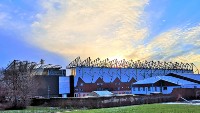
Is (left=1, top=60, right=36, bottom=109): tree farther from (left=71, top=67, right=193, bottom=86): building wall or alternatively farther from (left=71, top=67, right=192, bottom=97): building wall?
(left=71, top=67, right=193, bottom=86): building wall

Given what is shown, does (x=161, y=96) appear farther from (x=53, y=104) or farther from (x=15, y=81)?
(x=15, y=81)

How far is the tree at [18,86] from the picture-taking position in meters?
45.1

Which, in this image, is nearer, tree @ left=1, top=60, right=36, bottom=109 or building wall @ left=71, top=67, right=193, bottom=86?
tree @ left=1, top=60, right=36, bottom=109

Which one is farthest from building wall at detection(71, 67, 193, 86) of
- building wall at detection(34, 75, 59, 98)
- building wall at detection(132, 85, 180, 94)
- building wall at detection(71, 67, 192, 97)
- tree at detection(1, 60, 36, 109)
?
tree at detection(1, 60, 36, 109)

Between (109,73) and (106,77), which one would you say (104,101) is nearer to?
(106,77)

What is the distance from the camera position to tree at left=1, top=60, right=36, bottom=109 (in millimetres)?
Answer: 45100

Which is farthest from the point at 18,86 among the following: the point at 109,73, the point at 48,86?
the point at 109,73

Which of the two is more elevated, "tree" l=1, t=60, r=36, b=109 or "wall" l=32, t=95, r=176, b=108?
"tree" l=1, t=60, r=36, b=109

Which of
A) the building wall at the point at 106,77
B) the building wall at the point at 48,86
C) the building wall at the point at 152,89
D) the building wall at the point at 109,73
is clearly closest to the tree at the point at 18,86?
the building wall at the point at 48,86

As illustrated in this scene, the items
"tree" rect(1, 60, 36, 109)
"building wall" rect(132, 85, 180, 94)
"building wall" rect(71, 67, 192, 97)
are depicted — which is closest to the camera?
"tree" rect(1, 60, 36, 109)

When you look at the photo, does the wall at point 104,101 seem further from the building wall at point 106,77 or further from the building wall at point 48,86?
the building wall at point 106,77

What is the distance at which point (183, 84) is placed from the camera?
239 ft

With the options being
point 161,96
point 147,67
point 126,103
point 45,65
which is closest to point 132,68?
point 147,67

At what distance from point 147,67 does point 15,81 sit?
67.6 meters
